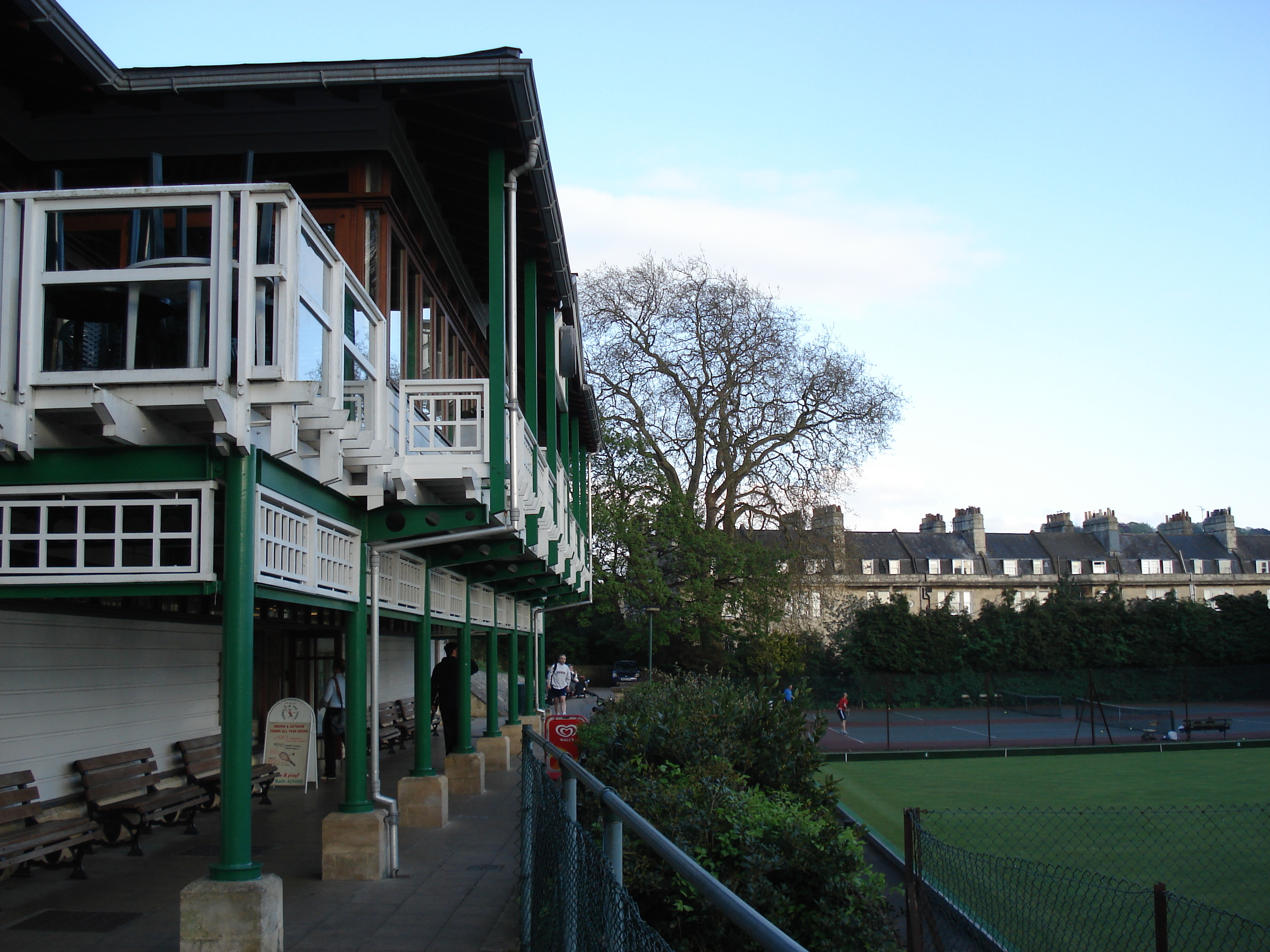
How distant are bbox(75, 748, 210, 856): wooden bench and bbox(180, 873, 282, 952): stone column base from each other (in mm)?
3960

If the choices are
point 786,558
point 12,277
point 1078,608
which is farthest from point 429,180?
point 1078,608

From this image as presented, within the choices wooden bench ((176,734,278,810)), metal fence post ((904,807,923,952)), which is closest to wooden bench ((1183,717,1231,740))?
metal fence post ((904,807,923,952))

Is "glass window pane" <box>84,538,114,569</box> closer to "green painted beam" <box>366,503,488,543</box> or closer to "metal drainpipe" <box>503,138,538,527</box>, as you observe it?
"green painted beam" <box>366,503,488,543</box>

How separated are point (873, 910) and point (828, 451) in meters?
34.6

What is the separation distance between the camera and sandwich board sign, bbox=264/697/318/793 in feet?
44.7

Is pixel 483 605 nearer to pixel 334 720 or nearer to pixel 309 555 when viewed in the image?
pixel 334 720

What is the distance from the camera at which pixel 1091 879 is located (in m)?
13.1

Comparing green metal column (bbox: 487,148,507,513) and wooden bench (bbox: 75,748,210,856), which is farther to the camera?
green metal column (bbox: 487,148,507,513)

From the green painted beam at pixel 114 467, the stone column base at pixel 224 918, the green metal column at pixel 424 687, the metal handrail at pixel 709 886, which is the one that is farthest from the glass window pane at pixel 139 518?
the green metal column at pixel 424 687

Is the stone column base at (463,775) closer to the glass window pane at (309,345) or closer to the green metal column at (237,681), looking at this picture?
the green metal column at (237,681)

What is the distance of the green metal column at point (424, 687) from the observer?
11.6 meters

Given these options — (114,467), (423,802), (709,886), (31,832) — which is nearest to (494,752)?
(423,802)

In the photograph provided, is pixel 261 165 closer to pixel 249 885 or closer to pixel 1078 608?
pixel 249 885

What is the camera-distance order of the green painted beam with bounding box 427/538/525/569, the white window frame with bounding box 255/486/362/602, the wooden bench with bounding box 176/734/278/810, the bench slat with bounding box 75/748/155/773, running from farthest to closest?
the green painted beam with bounding box 427/538/525/569 < the wooden bench with bounding box 176/734/278/810 < the bench slat with bounding box 75/748/155/773 < the white window frame with bounding box 255/486/362/602
